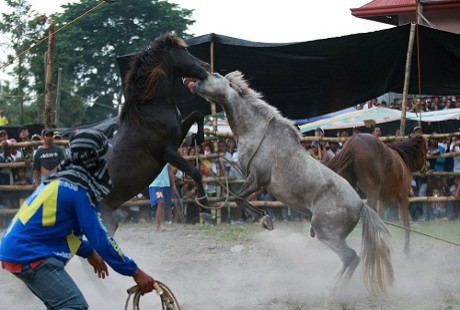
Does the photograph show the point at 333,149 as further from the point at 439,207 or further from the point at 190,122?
the point at 190,122

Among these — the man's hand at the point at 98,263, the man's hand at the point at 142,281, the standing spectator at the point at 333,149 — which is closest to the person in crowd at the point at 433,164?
the standing spectator at the point at 333,149

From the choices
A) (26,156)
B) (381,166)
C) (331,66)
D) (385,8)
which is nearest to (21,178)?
(26,156)

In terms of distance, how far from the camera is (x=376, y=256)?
6559mm

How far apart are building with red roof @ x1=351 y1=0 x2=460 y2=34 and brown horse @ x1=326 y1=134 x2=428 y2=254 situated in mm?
10895

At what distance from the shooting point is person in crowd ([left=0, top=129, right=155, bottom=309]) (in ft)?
12.0

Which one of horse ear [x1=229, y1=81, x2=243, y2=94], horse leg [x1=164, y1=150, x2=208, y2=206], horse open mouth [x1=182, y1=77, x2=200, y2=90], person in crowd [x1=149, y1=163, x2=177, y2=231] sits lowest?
person in crowd [x1=149, y1=163, x2=177, y2=231]

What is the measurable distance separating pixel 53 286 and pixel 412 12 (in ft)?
65.5

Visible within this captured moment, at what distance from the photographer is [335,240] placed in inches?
260

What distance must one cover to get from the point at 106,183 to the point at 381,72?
8785 millimetres

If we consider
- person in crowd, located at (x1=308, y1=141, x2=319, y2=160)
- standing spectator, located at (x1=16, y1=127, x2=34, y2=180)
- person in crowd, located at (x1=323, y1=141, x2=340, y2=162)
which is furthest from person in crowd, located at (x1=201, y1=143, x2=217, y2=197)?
standing spectator, located at (x1=16, y1=127, x2=34, y2=180)

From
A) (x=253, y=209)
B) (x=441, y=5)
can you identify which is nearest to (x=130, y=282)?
(x=253, y=209)

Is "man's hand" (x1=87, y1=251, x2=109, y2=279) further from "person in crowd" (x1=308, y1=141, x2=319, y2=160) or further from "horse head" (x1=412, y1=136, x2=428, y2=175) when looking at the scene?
"person in crowd" (x1=308, y1=141, x2=319, y2=160)

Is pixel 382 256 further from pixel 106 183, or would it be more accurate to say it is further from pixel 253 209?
pixel 106 183

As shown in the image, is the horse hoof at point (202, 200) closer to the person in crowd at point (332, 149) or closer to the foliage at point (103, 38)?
the person in crowd at point (332, 149)
